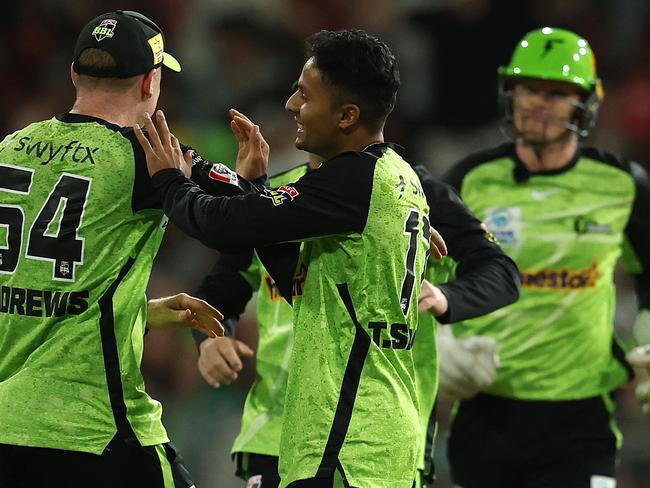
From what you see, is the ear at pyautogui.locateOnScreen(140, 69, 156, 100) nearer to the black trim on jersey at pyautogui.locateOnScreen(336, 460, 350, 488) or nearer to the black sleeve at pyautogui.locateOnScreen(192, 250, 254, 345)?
the black sleeve at pyautogui.locateOnScreen(192, 250, 254, 345)

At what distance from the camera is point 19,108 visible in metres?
10.5

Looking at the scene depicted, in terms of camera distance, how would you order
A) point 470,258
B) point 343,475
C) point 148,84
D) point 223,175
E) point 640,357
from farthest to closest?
point 640,357 < point 470,258 < point 148,84 < point 223,175 < point 343,475

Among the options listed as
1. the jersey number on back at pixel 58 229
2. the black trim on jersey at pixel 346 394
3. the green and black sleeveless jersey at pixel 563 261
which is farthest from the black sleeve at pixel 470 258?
the jersey number on back at pixel 58 229

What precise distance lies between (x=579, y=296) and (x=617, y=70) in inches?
196

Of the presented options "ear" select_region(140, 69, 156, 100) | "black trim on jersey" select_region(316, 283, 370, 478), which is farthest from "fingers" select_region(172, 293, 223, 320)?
"ear" select_region(140, 69, 156, 100)

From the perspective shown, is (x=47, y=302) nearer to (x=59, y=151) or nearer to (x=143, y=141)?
(x=59, y=151)

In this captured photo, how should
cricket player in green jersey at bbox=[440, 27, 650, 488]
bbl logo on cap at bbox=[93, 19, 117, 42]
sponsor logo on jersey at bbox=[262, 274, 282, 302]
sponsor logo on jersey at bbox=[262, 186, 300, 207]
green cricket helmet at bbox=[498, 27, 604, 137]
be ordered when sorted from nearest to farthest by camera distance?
sponsor logo on jersey at bbox=[262, 186, 300, 207] → bbl logo on cap at bbox=[93, 19, 117, 42] → sponsor logo on jersey at bbox=[262, 274, 282, 302] → cricket player in green jersey at bbox=[440, 27, 650, 488] → green cricket helmet at bbox=[498, 27, 604, 137]

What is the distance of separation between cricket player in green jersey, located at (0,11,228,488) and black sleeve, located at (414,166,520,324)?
1.09 metres

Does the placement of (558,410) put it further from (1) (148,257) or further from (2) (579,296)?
(1) (148,257)

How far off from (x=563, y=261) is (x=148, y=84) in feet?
7.91

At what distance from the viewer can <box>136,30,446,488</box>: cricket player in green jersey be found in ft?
12.7

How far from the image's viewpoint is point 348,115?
4055 millimetres

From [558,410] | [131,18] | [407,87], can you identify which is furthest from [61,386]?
[407,87]

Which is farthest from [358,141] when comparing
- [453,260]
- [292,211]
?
[453,260]
